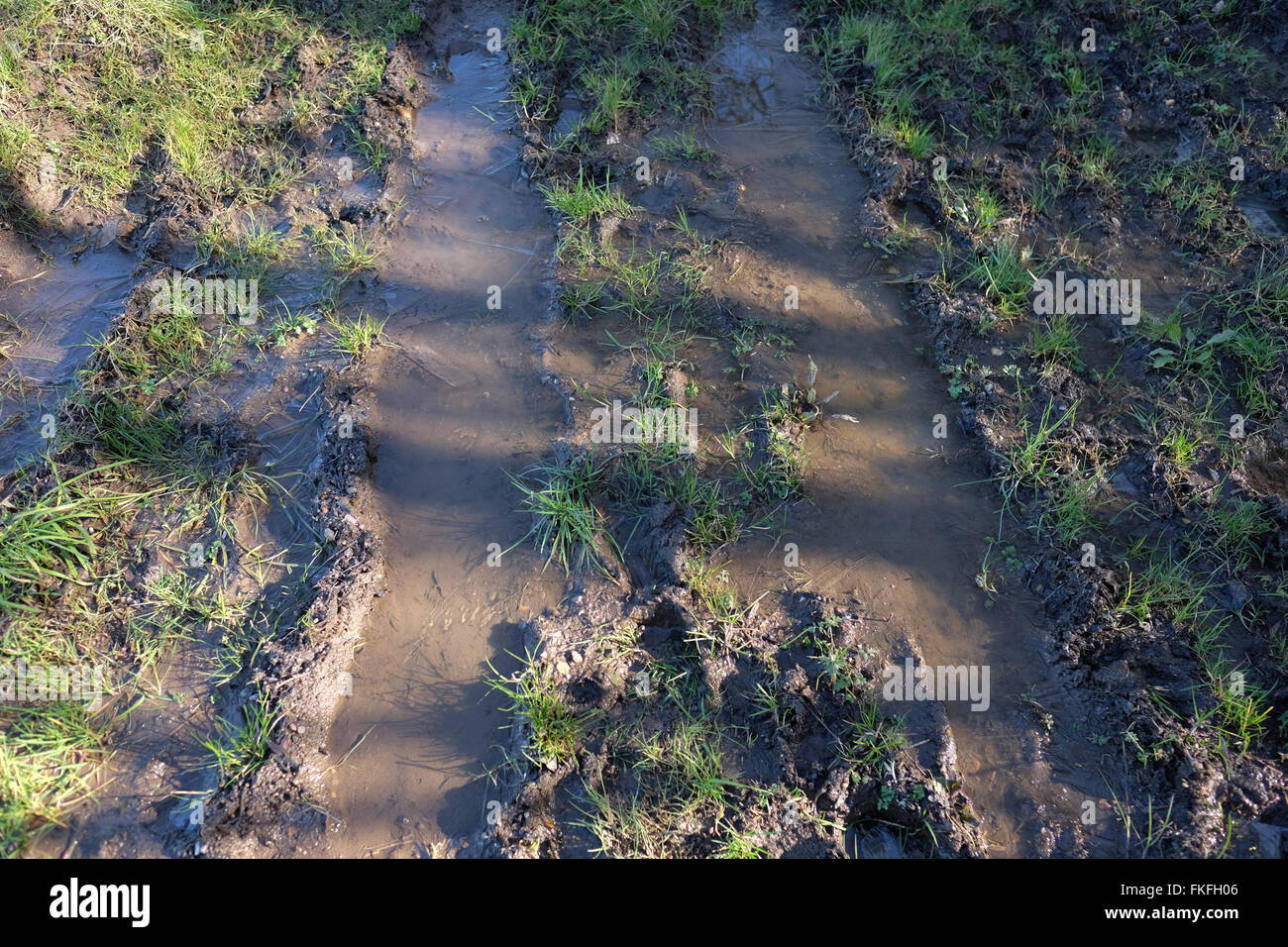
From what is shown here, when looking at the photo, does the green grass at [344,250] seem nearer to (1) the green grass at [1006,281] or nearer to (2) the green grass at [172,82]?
(2) the green grass at [172,82]

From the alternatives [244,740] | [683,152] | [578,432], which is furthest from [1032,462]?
[244,740]

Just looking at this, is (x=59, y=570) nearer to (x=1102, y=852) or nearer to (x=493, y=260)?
(x=493, y=260)

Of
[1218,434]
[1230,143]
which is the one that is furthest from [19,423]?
[1230,143]

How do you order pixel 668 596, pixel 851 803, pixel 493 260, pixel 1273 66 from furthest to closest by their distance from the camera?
pixel 1273 66 < pixel 493 260 < pixel 668 596 < pixel 851 803

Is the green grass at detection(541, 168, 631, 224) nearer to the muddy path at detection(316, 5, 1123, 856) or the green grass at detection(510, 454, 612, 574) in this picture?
the muddy path at detection(316, 5, 1123, 856)

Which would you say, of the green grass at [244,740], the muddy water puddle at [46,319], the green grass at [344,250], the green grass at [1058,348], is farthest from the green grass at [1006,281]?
the muddy water puddle at [46,319]

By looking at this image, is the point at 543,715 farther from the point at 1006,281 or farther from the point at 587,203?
the point at 1006,281
